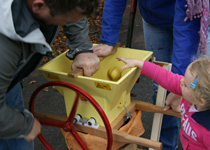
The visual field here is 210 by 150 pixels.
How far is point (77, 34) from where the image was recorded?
1.39 meters

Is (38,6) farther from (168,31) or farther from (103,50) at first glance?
(168,31)

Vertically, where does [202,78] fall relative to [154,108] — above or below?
above

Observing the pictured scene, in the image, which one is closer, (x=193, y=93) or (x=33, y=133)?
(x=33, y=133)

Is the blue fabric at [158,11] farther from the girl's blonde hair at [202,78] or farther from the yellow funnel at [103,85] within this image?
the girl's blonde hair at [202,78]

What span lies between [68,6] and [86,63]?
0.48 meters

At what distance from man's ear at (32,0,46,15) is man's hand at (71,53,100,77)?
474 mm

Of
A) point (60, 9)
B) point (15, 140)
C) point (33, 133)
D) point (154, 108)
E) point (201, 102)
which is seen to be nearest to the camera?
point (60, 9)

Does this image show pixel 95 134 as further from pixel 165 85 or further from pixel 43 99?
pixel 43 99

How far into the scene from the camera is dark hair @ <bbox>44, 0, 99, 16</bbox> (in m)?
0.85

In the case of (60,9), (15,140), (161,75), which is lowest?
(15,140)

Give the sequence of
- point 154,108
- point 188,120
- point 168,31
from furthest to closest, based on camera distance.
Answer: point 168,31 → point 154,108 → point 188,120

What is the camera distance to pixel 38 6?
0.87m

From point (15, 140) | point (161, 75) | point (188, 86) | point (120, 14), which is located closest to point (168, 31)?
point (120, 14)

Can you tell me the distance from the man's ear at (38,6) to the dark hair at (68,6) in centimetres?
2
